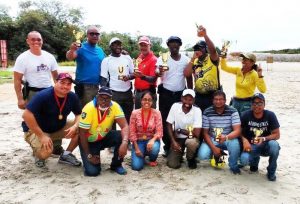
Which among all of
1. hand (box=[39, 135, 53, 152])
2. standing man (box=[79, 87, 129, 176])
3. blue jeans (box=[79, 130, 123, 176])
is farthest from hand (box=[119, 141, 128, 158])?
hand (box=[39, 135, 53, 152])

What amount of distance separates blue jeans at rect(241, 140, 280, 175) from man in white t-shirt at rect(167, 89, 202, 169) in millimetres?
735

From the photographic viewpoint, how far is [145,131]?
5.41 meters

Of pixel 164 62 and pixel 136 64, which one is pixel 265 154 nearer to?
pixel 164 62

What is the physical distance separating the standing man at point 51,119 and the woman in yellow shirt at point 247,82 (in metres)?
2.44

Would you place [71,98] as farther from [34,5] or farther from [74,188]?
[34,5]

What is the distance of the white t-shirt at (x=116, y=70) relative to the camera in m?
5.74

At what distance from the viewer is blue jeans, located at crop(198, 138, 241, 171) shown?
16.3 feet

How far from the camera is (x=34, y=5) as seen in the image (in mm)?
49344

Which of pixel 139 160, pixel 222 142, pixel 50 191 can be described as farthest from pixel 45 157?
pixel 222 142

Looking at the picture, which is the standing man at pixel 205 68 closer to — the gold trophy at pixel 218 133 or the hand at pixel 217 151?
the gold trophy at pixel 218 133

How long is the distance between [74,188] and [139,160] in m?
1.13

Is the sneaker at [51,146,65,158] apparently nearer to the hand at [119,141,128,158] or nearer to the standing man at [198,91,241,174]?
the hand at [119,141,128,158]

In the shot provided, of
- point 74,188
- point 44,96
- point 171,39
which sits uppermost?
point 171,39

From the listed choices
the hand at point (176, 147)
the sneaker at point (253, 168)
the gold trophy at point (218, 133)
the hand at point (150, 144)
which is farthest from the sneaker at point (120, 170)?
the sneaker at point (253, 168)
